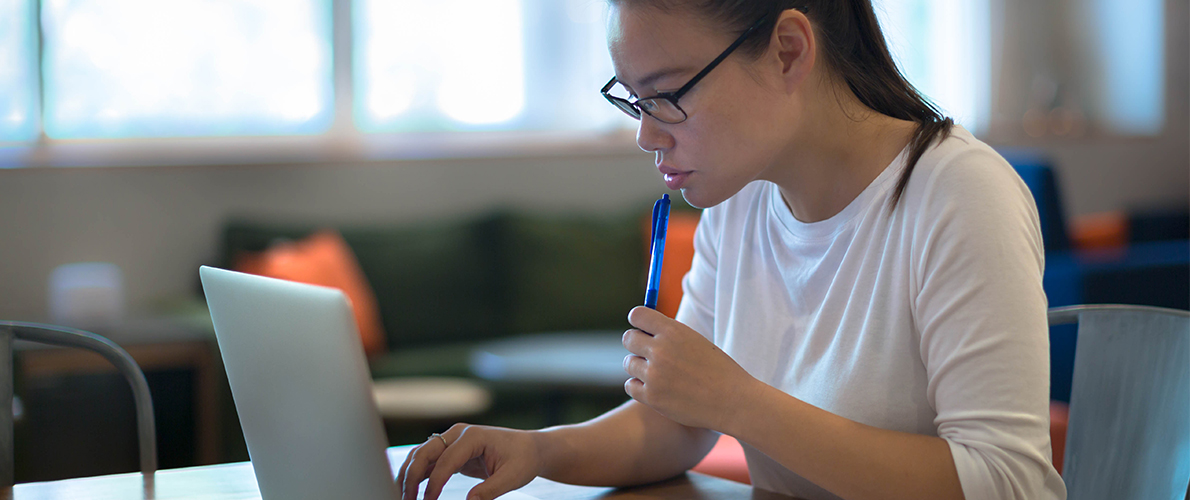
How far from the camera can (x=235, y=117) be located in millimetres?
3570

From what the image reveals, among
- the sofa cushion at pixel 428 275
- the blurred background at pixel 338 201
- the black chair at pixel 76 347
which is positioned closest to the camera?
the black chair at pixel 76 347

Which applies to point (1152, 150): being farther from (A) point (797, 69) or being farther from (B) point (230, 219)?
(A) point (797, 69)

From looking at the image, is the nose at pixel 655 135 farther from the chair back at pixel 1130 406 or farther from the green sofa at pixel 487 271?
the green sofa at pixel 487 271

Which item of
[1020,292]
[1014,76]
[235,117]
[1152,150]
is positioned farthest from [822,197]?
[1152,150]

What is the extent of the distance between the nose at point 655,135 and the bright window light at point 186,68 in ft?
9.67

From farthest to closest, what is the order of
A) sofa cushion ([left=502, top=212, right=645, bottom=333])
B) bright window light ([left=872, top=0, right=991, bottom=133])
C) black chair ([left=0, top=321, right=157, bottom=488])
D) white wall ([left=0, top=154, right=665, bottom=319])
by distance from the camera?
bright window light ([left=872, top=0, right=991, bottom=133]) < sofa cushion ([left=502, top=212, right=645, bottom=333]) < white wall ([left=0, top=154, right=665, bottom=319]) < black chair ([left=0, top=321, right=157, bottom=488])

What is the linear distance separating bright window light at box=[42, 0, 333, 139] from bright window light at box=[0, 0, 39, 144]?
0.14 ft

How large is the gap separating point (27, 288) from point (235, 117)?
91 cm

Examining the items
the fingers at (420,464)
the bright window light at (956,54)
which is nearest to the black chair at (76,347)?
the fingers at (420,464)

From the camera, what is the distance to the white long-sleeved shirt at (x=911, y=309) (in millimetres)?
811

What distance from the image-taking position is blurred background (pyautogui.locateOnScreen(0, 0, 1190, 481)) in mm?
2881

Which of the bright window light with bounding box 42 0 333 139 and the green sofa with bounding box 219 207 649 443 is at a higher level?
the bright window light with bounding box 42 0 333 139

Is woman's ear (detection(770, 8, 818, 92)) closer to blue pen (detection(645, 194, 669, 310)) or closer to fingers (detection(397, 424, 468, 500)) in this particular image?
blue pen (detection(645, 194, 669, 310))

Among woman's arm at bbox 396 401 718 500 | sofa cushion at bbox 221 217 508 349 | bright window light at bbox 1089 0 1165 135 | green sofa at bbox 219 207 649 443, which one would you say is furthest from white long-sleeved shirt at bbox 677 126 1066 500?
bright window light at bbox 1089 0 1165 135
